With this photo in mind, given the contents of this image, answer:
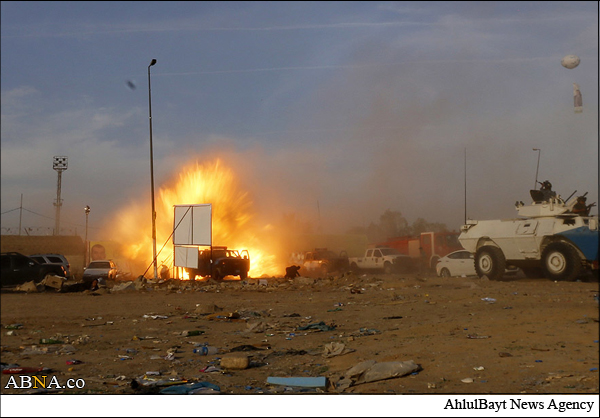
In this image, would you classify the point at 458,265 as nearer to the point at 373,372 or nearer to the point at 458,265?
the point at 458,265

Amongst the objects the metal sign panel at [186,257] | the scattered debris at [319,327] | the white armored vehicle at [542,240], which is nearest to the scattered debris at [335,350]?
the scattered debris at [319,327]

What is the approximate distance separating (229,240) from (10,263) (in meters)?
13.1

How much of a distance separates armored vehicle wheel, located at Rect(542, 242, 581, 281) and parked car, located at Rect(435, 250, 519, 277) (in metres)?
4.36

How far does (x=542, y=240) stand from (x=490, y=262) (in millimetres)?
2784

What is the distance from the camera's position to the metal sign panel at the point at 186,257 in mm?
27625

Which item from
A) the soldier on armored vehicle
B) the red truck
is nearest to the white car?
the red truck

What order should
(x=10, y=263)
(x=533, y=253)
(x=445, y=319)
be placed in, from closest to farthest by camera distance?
(x=445, y=319) → (x=533, y=253) → (x=10, y=263)

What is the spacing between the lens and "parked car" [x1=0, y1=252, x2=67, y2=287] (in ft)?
72.3

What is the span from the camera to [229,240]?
111 ft

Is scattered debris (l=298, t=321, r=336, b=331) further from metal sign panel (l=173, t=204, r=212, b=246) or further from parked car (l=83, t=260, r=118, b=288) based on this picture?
parked car (l=83, t=260, r=118, b=288)

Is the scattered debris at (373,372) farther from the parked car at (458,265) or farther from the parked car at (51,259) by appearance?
the parked car at (51,259)

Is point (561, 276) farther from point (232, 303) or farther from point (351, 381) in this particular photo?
point (351, 381)

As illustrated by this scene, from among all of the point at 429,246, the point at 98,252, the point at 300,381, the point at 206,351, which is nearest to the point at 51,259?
the point at 98,252

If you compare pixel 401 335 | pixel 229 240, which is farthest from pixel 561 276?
pixel 229 240
